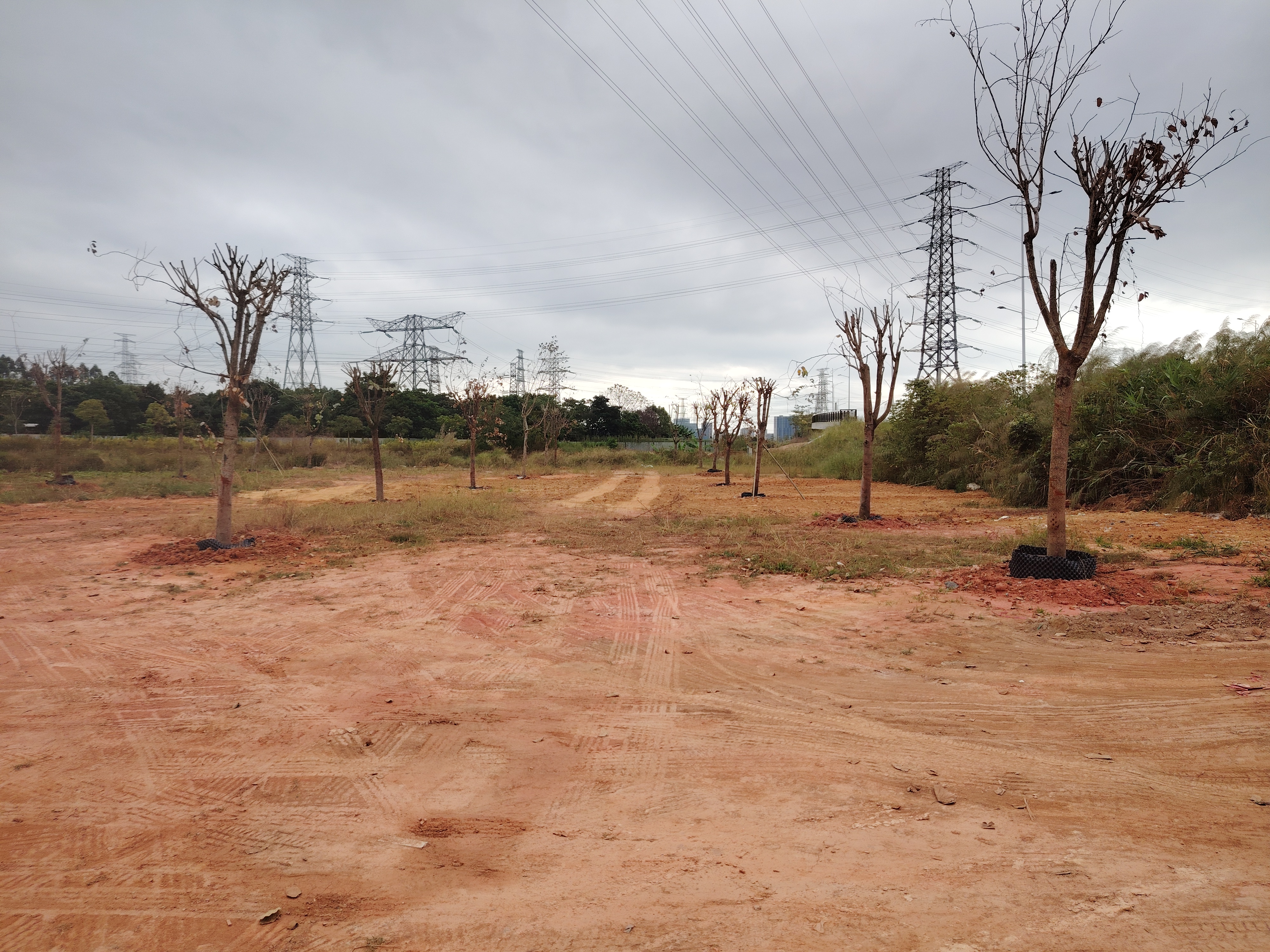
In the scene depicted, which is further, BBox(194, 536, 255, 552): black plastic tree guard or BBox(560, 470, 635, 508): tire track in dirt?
BBox(560, 470, 635, 508): tire track in dirt

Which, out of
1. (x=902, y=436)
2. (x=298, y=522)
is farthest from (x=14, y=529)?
(x=902, y=436)

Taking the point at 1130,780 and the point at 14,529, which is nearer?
the point at 1130,780

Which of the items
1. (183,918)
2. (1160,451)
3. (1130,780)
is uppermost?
(1160,451)

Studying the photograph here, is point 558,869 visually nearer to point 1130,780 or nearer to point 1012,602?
point 1130,780

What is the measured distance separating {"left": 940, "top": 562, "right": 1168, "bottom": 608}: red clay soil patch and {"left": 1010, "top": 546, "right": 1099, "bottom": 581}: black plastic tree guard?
0.07m

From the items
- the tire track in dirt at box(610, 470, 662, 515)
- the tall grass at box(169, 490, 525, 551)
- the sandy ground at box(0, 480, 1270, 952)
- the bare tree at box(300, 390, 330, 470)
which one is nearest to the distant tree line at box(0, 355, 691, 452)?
the bare tree at box(300, 390, 330, 470)

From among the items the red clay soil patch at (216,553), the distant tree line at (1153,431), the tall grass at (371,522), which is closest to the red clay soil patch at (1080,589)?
the distant tree line at (1153,431)

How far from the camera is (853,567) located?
28.1 ft

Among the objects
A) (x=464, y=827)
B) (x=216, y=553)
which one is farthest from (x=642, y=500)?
(x=464, y=827)

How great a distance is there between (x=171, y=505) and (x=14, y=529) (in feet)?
16.5

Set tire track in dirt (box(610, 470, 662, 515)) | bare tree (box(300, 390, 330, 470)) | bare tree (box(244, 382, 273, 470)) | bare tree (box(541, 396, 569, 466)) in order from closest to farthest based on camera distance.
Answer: tire track in dirt (box(610, 470, 662, 515)) < bare tree (box(244, 382, 273, 470)) < bare tree (box(300, 390, 330, 470)) < bare tree (box(541, 396, 569, 466))

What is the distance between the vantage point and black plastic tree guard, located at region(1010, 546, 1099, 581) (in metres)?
7.25

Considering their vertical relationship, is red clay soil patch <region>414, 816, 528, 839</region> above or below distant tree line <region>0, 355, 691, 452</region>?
below

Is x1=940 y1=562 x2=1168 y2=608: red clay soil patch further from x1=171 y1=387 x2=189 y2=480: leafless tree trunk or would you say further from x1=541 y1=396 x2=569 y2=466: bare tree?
x1=541 y1=396 x2=569 y2=466: bare tree
